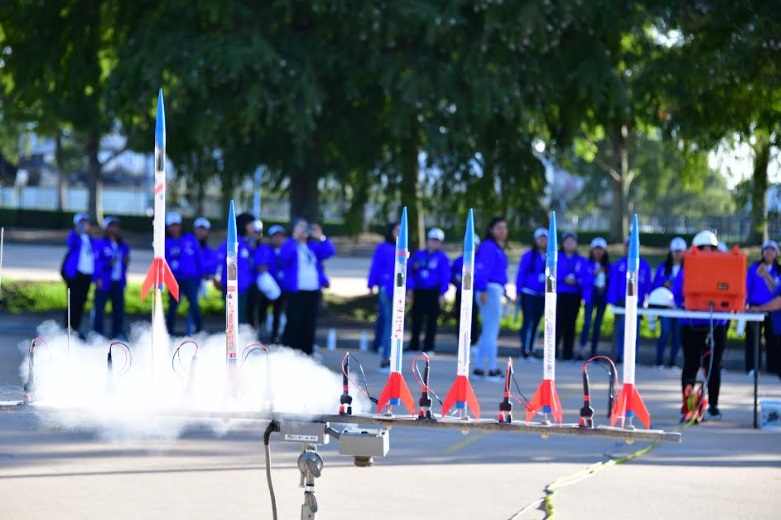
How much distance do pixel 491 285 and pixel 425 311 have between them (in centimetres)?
300

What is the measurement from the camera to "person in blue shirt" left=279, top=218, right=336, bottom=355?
52.4 ft

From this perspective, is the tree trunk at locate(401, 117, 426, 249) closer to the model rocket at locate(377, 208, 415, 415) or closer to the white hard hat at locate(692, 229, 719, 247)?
the white hard hat at locate(692, 229, 719, 247)

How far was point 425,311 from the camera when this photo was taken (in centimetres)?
1883

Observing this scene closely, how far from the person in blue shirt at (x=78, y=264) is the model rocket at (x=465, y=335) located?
44.5 feet

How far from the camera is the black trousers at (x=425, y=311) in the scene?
61.0ft

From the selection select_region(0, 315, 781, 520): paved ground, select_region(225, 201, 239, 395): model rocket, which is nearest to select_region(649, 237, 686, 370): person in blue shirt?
select_region(0, 315, 781, 520): paved ground

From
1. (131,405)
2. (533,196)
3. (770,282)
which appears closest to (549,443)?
(131,405)

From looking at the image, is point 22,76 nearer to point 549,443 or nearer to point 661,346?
point 661,346

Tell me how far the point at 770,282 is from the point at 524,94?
5560 millimetres

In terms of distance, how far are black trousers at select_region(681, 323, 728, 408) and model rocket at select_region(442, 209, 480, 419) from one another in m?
7.38

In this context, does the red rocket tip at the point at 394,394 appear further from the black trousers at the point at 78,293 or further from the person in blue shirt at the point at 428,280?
the black trousers at the point at 78,293

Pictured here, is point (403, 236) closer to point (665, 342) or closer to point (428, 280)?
point (428, 280)

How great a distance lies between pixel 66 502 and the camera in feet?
27.6

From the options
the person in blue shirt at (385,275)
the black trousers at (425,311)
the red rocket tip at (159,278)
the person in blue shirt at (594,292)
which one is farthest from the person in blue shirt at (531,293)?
the red rocket tip at (159,278)
